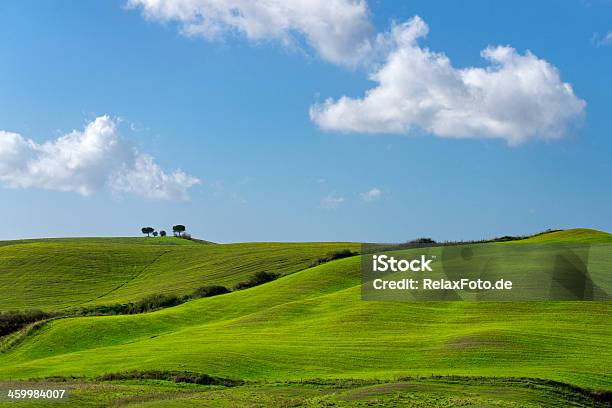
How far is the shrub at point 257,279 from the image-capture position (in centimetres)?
7344

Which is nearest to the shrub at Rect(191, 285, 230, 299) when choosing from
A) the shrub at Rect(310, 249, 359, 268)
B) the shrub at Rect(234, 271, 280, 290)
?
the shrub at Rect(234, 271, 280, 290)

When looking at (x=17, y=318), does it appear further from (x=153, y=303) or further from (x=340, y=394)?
(x=340, y=394)

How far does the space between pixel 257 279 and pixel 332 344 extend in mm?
34419

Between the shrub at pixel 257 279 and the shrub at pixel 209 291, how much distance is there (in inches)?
77.8

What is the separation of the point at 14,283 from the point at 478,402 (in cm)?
6609

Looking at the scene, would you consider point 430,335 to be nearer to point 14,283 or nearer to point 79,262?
point 14,283

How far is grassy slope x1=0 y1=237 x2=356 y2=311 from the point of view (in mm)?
75688

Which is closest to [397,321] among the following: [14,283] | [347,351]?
[347,351]

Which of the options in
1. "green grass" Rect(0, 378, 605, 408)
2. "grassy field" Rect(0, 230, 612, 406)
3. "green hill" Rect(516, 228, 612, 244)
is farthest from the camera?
"green hill" Rect(516, 228, 612, 244)

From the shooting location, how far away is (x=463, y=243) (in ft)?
283

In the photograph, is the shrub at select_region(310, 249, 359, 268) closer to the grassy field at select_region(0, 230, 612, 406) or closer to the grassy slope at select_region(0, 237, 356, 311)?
the grassy slope at select_region(0, 237, 356, 311)

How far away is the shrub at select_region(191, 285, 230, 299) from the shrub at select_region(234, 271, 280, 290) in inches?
77.8

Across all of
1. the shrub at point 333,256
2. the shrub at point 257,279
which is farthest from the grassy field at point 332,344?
the shrub at point 333,256

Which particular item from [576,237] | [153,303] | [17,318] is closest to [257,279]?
[153,303]
